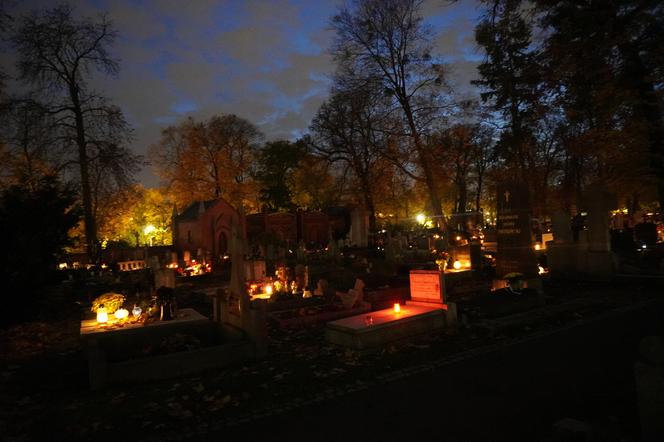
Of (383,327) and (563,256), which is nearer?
(383,327)

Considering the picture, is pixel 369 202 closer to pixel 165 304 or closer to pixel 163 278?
pixel 163 278

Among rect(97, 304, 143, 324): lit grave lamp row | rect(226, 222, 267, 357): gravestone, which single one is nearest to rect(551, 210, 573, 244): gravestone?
rect(226, 222, 267, 357): gravestone

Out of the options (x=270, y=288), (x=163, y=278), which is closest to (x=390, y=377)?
(x=270, y=288)

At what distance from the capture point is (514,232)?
41.0 ft

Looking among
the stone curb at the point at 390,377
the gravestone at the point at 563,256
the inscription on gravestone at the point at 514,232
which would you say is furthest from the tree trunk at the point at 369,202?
the stone curb at the point at 390,377

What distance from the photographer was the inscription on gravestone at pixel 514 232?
39.7 feet

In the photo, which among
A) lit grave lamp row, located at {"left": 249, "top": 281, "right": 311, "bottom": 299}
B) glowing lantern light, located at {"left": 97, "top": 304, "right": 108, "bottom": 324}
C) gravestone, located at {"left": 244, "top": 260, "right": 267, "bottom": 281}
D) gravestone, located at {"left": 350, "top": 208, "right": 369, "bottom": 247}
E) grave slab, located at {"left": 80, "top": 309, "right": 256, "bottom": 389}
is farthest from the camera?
gravestone, located at {"left": 350, "top": 208, "right": 369, "bottom": 247}

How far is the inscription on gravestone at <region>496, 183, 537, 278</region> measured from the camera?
12102mm

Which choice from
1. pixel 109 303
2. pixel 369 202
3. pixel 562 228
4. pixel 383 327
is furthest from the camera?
pixel 369 202

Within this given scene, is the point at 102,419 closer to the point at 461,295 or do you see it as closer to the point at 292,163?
the point at 461,295

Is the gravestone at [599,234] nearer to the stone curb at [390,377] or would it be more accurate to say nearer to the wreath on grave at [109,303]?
the stone curb at [390,377]

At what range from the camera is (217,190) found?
44.0m

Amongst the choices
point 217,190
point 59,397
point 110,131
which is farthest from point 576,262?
point 217,190

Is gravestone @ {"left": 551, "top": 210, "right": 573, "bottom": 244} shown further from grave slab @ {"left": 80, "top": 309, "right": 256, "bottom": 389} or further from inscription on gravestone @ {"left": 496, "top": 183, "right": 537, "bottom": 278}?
grave slab @ {"left": 80, "top": 309, "right": 256, "bottom": 389}
